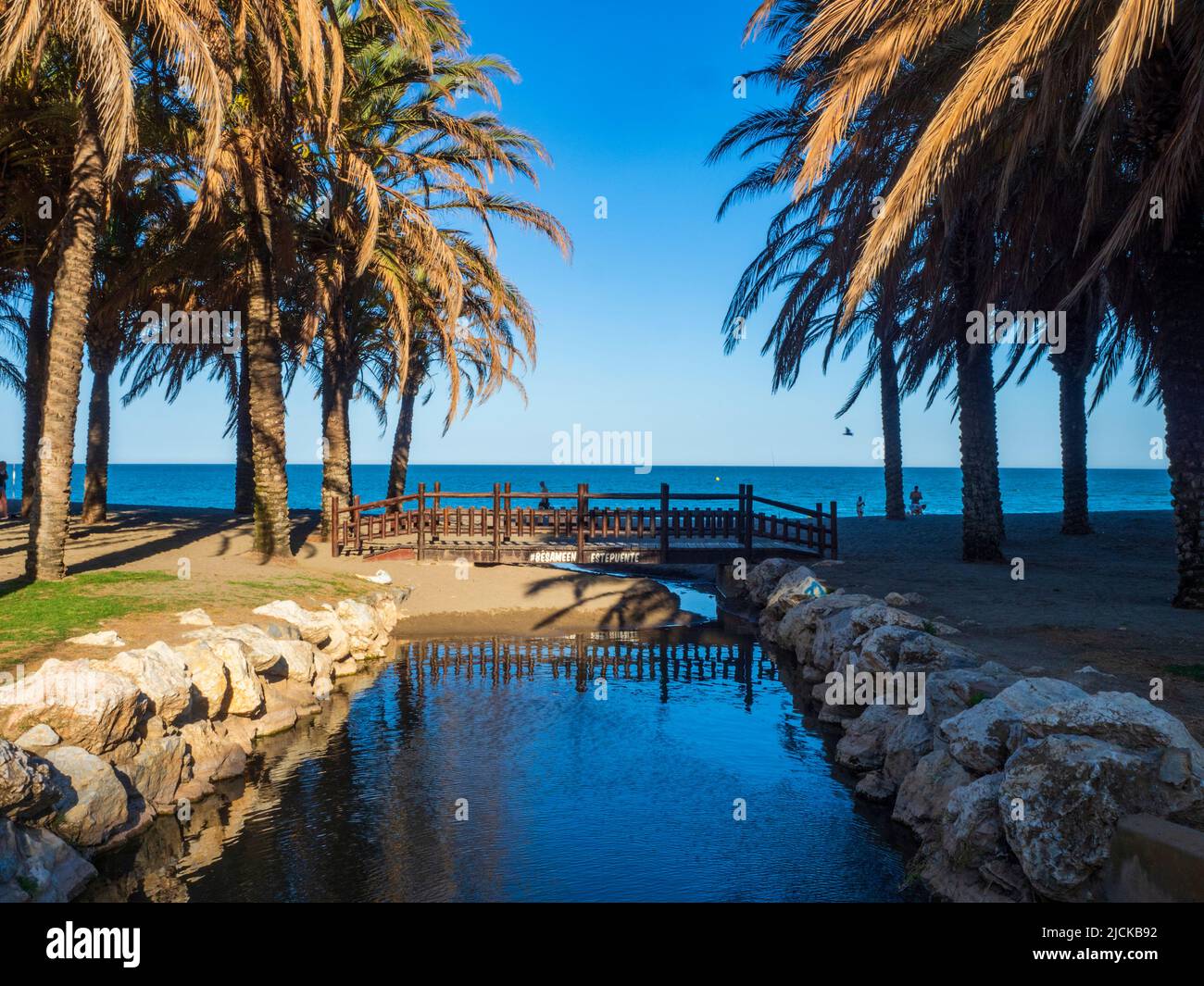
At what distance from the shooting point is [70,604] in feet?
38.9

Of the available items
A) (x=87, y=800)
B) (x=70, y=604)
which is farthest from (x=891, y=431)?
(x=87, y=800)

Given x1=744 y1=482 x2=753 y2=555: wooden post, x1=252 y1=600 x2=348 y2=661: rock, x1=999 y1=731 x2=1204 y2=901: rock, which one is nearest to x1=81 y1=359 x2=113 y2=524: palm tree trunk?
x1=252 y1=600 x2=348 y2=661: rock

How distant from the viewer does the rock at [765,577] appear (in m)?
19.5

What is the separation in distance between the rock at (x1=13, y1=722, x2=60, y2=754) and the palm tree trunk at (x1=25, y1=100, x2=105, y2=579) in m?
7.03

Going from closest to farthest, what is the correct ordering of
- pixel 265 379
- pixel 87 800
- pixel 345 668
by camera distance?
pixel 87 800, pixel 345 668, pixel 265 379

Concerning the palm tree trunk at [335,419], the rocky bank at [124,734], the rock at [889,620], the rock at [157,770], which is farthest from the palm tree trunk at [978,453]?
the rock at [157,770]

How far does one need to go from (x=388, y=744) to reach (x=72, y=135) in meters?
14.0

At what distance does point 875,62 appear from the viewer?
1129cm

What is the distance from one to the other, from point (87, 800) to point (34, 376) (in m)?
21.5

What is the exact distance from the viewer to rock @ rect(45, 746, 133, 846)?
684 centimetres

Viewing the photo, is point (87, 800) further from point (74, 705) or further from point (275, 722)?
point (275, 722)
